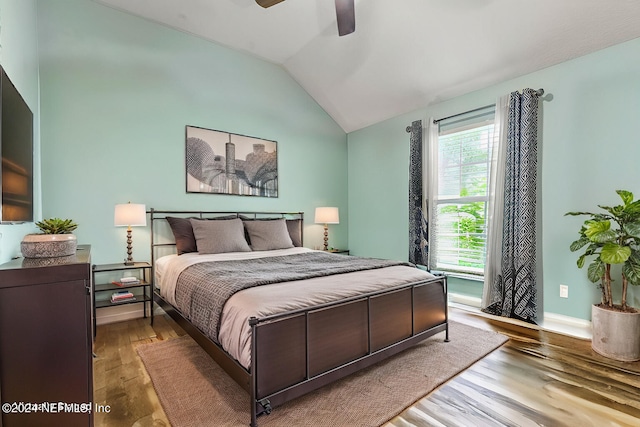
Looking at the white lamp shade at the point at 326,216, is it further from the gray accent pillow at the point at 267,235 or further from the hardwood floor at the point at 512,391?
the hardwood floor at the point at 512,391

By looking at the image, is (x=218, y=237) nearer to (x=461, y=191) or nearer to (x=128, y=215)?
(x=128, y=215)

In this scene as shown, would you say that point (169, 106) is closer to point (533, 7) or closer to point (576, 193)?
point (533, 7)

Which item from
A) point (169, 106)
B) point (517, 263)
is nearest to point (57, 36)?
point (169, 106)

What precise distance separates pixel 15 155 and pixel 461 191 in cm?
409

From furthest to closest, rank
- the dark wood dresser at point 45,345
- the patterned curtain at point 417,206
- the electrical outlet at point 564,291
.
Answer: the patterned curtain at point 417,206, the electrical outlet at point 564,291, the dark wood dresser at point 45,345

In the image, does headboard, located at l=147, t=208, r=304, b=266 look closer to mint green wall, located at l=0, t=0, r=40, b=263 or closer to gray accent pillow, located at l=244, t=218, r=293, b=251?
gray accent pillow, located at l=244, t=218, r=293, b=251

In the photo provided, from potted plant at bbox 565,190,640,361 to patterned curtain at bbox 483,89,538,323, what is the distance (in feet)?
1.93

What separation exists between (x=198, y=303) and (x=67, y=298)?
94 centimetres

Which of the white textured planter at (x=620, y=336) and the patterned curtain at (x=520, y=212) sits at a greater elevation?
the patterned curtain at (x=520, y=212)

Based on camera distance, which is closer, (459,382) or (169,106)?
(459,382)

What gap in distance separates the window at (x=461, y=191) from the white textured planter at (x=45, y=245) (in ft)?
12.2

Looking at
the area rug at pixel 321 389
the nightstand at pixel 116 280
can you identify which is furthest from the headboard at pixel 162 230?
the area rug at pixel 321 389

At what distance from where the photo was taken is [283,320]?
169 centimetres

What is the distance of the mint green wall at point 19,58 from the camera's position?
68.1 inches
